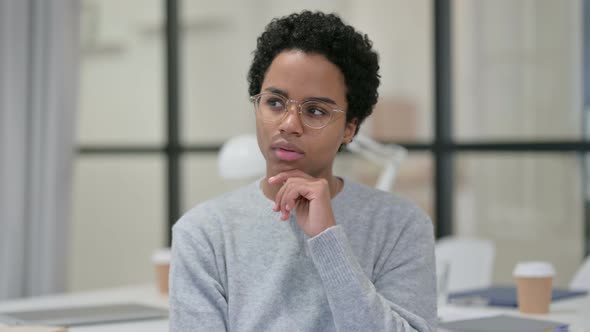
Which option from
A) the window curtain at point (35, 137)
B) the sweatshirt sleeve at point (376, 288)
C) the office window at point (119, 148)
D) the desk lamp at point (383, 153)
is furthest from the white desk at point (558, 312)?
the office window at point (119, 148)

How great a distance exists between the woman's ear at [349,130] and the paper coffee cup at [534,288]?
792mm

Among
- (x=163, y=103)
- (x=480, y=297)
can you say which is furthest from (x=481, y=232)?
(x=163, y=103)

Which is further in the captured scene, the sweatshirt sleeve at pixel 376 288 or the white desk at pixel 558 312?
the white desk at pixel 558 312

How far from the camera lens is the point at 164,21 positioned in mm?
4406

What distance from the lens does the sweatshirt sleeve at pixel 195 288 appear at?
1391mm

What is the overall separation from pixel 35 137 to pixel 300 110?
94.7 inches

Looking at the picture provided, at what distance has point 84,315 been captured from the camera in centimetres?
204

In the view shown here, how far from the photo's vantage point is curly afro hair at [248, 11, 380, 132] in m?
1.44

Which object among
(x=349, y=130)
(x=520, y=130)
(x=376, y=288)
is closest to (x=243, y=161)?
(x=349, y=130)

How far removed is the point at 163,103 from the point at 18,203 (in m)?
1.10

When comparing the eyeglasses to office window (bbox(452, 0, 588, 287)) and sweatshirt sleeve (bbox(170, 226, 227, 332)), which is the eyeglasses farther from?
office window (bbox(452, 0, 588, 287))

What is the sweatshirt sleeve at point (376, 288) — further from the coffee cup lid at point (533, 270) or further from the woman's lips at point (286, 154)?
the coffee cup lid at point (533, 270)

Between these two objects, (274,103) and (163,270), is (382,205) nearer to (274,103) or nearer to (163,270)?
(274,103)

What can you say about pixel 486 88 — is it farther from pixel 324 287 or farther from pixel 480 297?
pixel 324 287
